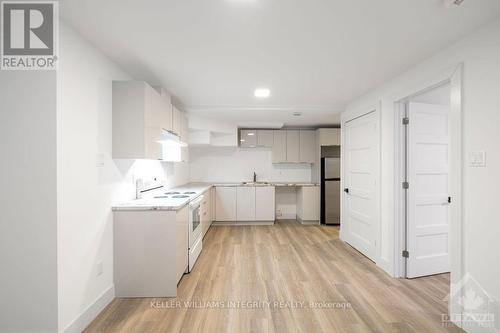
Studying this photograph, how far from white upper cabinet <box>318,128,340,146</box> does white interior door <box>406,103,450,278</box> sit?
2356 millimetres

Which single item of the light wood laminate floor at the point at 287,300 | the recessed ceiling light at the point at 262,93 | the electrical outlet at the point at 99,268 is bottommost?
the light wood laminate floor at the point at 287,300

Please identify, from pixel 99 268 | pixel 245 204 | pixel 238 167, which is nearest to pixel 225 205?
pixel 245 204

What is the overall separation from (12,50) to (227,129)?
11.9ft

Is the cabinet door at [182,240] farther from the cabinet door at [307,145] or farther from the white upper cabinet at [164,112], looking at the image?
the cabinet door at [307,145]

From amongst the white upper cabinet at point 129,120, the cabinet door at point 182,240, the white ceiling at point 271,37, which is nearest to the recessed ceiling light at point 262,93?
the white ceiling at point 271,37

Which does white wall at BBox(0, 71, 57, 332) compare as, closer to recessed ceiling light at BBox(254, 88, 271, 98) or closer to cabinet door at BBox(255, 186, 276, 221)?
recessed ceiling light at BBox(254, 88, 271, 98)

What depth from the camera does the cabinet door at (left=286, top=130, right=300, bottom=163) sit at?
17.9 ft

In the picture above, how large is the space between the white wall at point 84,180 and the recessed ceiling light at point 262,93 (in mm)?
1667

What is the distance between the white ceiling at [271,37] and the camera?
1.49 m

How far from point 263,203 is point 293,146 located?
1553 millimetres

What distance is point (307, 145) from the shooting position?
5.45m

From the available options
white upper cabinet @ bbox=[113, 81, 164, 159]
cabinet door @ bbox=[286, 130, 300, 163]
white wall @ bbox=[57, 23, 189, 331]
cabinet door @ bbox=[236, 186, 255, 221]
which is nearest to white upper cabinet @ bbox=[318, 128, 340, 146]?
cabinet door @ bbox=[286, 130, 300, 163]

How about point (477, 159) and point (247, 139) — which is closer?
point (477, 159)

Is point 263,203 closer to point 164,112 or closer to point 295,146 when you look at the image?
point 295,146
